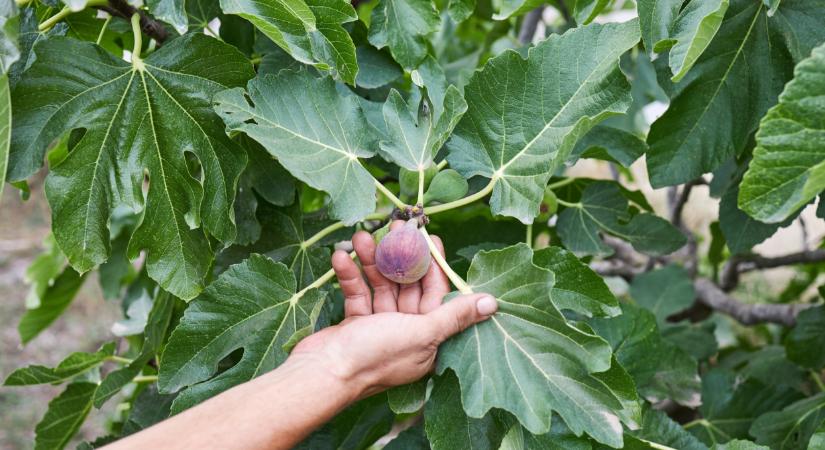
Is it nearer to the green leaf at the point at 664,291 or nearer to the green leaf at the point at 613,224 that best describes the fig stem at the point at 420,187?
the green leaf at the point at 613,224

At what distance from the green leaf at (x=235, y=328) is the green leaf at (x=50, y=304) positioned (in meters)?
0.96

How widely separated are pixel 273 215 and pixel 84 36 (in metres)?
0.37

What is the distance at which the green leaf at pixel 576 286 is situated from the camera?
853 millimetres

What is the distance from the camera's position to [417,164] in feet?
2.95

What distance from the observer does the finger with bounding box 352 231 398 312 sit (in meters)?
0.87

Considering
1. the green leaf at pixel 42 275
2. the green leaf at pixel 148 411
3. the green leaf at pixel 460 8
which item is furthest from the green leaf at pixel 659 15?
the green leaf at pixel 42 275

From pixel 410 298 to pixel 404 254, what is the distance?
9 centimetres

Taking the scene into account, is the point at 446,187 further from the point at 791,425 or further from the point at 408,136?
the point at 791,425

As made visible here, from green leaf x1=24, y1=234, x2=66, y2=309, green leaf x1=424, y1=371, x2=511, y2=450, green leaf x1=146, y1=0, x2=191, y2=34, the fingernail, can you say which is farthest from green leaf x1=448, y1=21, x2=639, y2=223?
green leaf x1=24, y1=234, x2=66, y2=309

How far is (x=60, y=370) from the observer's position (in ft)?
3.81

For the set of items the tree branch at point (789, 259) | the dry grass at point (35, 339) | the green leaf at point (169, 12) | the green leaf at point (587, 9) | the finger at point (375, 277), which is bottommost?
the dry grass at point (35, 339)

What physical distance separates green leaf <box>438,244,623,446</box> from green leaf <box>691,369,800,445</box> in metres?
0.66

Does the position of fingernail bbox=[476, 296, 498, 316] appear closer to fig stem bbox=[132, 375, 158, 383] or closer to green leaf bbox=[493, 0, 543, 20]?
green leaf bbox=[493, 0, 543, 20]

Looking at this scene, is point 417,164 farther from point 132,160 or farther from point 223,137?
point 132,160
